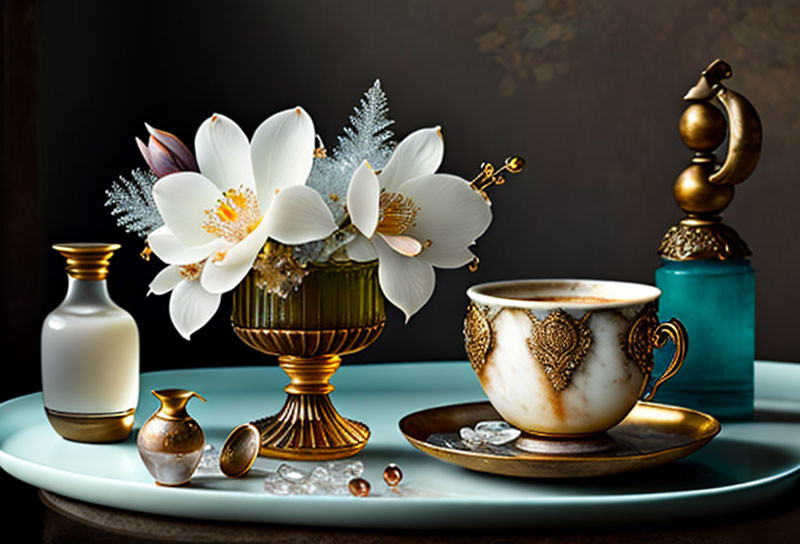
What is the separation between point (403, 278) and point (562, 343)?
13 cm

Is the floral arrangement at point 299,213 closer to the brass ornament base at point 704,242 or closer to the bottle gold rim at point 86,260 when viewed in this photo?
the bottle gold rim at point 86,260

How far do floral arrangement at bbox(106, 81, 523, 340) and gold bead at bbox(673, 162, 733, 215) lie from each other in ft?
0.82

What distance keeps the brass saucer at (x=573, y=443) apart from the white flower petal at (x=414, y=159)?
0.19 m

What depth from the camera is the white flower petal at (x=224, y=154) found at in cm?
82

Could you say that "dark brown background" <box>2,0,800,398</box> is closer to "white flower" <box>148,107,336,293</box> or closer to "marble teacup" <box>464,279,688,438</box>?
"white flower" <box>148,107,336,293</box>

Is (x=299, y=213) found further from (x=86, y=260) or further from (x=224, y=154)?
(x=86, y=260)

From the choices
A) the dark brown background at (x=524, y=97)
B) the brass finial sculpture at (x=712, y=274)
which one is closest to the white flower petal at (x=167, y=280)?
the brass finial sculpture at (x=712, y=274)

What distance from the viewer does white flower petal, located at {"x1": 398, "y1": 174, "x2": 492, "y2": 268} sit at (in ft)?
2.72

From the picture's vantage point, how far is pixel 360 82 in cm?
177

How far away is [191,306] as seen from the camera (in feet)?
2.74

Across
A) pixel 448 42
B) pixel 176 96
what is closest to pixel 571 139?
pixel 448 42

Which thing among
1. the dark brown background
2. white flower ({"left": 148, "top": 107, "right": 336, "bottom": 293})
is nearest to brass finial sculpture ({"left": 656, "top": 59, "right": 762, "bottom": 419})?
white flower ({"left": 148, "top": 107, "right": 336, "bottom": 293})

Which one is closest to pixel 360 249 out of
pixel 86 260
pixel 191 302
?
pixel 191 302

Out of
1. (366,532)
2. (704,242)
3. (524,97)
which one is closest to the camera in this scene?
(366,532)
